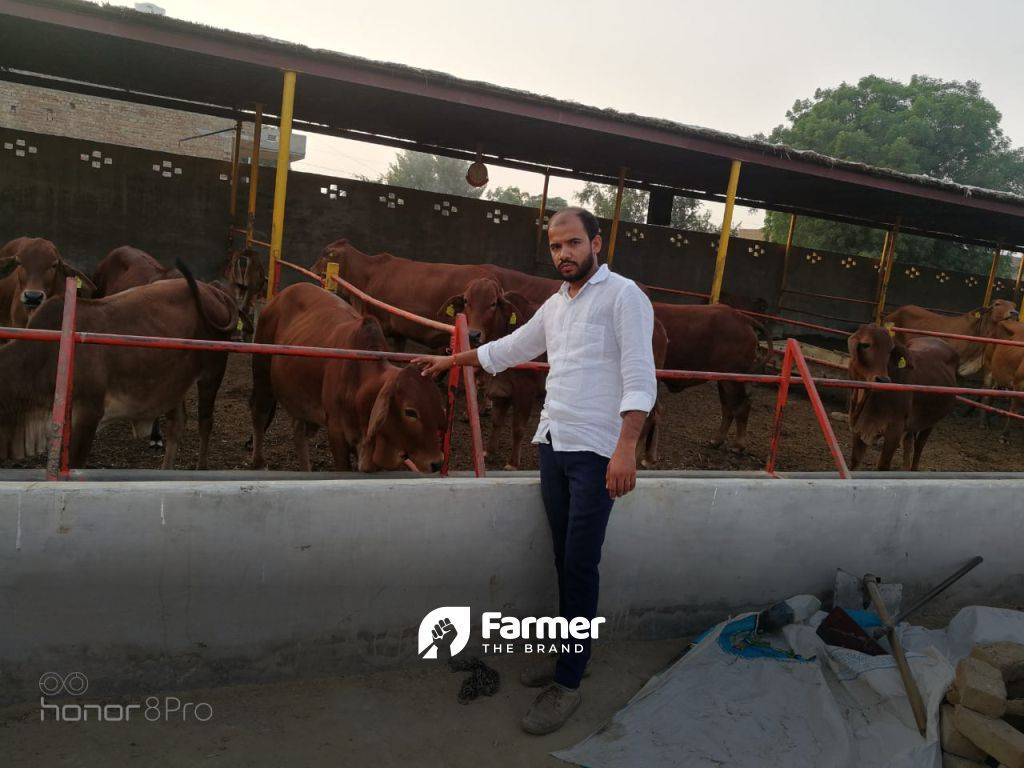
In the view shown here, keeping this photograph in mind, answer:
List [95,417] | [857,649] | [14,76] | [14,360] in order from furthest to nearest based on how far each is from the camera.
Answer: [14,76] → [95,417] → [14,360] → [857,649]

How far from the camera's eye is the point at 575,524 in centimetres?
269

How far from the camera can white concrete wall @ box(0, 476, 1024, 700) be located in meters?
2.55

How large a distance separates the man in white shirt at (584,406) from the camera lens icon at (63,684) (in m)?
1.59

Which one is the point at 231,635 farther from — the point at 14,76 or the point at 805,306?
the point at 805,306

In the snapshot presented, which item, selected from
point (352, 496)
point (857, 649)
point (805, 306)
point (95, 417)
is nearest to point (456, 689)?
point (352, 496)

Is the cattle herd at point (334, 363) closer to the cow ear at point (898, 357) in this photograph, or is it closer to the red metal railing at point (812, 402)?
the cow ear at point (898, 357)

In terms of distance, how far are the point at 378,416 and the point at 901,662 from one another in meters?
2.44

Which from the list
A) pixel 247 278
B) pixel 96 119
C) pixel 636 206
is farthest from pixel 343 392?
pixel 636 206

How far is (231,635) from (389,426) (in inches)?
46.6

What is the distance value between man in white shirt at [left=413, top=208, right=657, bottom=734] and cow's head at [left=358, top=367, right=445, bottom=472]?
85 centimetres

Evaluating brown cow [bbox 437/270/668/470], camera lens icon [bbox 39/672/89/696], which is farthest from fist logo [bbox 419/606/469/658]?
brown cow [bbox 437/270/668/470]

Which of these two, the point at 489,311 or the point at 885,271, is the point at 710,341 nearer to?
the point at 489,311

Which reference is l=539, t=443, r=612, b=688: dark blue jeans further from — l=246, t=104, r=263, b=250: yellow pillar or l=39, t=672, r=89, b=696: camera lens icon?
l=246, t=104, r=263, b=250: yellow pillar

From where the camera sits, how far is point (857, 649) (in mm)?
3135
